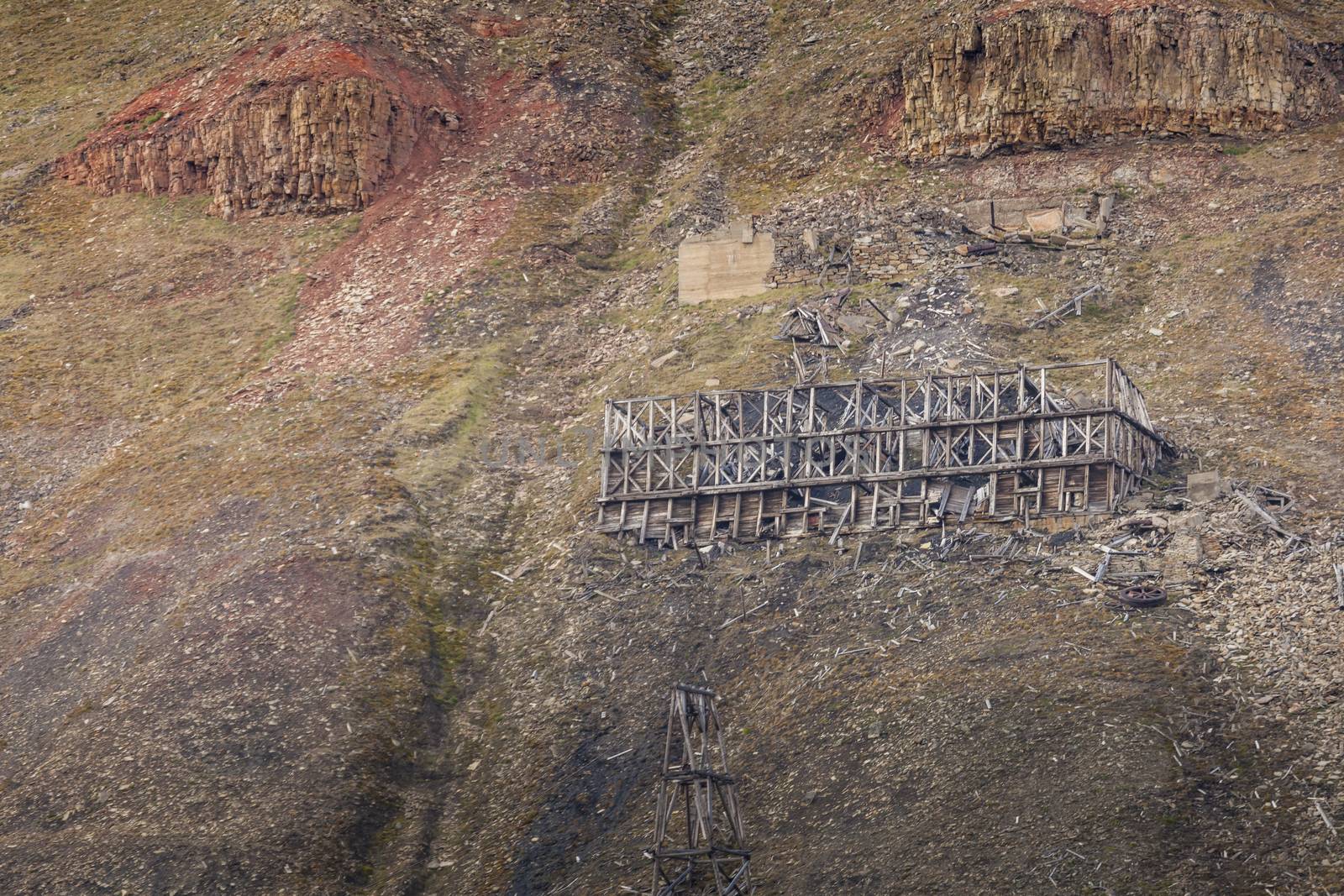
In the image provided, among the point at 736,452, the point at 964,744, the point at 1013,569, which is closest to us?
the point at 964,744

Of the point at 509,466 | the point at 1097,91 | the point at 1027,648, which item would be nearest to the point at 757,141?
the point at 1097,91

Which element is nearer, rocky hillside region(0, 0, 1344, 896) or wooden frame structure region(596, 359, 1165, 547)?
rocky hillside region(0, 0, 1344, 896)

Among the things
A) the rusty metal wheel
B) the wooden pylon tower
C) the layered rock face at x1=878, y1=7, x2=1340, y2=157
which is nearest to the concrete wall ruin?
the layered rock face at x1=878, y1=7, x2=1340, y2=157

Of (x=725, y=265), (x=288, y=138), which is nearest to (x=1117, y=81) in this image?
(x=725, y=265)

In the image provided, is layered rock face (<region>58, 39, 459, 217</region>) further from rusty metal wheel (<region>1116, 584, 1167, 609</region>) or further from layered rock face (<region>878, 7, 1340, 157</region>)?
rusty metal wheel (<region>1116, 584, 1167, 609</region>)

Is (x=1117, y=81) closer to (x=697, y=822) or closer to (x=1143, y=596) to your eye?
(x=1143, y=596)

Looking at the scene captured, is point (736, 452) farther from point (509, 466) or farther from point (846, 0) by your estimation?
point (846, 0)
